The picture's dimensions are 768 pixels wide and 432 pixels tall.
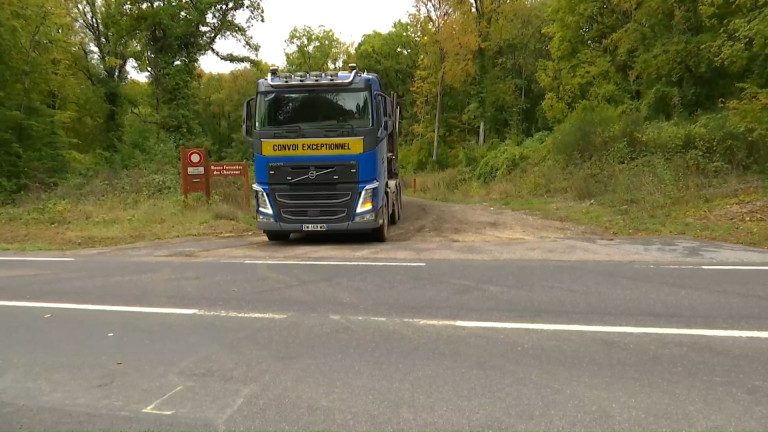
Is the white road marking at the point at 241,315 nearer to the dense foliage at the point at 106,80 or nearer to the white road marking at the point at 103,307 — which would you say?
the white road marking at the point at 103,307

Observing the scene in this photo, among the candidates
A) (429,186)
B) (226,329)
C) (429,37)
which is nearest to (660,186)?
(226,329)

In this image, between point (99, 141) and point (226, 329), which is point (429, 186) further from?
point (226, 329)

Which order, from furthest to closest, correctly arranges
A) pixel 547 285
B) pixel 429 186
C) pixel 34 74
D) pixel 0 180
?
pixel 429 186
pixel 34 74
pixel 0 180
pixel 547 285

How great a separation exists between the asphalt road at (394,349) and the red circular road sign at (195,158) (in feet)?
31.3

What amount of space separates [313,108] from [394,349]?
26.9ft

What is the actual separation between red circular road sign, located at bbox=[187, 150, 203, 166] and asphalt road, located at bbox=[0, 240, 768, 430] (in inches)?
376

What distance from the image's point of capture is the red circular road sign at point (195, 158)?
18.2 m

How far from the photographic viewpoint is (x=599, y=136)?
2559cm

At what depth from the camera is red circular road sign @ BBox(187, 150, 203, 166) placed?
715 inches

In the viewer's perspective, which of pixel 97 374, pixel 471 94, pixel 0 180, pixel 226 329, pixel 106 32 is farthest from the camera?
pixel 471 94

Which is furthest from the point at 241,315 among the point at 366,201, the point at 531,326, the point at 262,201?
the point at 262,201

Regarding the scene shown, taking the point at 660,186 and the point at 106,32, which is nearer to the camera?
the point at 660,186

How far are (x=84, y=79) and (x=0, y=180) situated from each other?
17252 millimetres

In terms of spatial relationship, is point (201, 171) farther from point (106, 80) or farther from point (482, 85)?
point (482, 85)
